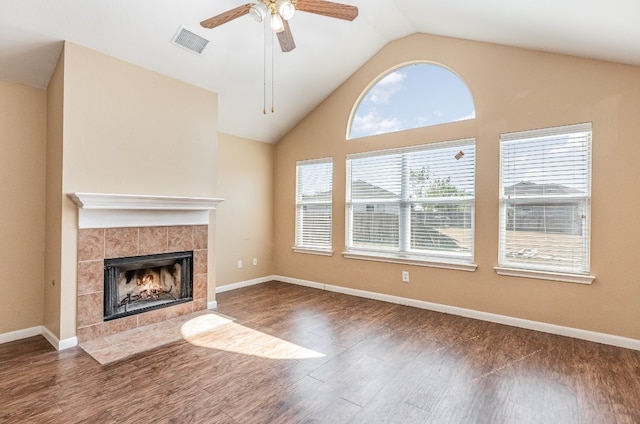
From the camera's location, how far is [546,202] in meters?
3.41

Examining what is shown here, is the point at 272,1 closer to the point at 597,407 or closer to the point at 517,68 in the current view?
the point at 517,68

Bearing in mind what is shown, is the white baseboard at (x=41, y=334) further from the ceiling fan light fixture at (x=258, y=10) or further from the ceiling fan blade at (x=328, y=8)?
the ceiling fan blade at (x=328, y=8)

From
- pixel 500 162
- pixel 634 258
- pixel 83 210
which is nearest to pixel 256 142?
pixel 83 210

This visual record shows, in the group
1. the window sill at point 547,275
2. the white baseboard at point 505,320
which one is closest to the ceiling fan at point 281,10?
the window sill at point 547,275

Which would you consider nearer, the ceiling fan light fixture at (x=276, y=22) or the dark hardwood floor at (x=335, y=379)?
the dark hardwood floor at (x=335, y=379)

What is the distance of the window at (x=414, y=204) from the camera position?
3.96 m

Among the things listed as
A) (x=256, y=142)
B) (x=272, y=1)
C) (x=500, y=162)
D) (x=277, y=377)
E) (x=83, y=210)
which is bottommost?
(x=277, y=377)

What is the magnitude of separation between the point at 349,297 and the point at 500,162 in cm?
269

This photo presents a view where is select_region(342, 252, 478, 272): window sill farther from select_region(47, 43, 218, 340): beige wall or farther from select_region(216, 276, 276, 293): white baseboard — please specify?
select_region(47, 43, 218, 340): beige wall

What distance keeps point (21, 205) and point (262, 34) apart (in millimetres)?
3084

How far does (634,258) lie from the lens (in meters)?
2.98

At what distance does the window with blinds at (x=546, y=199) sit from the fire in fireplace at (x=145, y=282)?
12.5 feet

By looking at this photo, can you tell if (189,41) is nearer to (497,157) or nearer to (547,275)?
(497,157)

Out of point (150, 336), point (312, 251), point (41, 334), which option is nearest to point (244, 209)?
point (312, 251)
